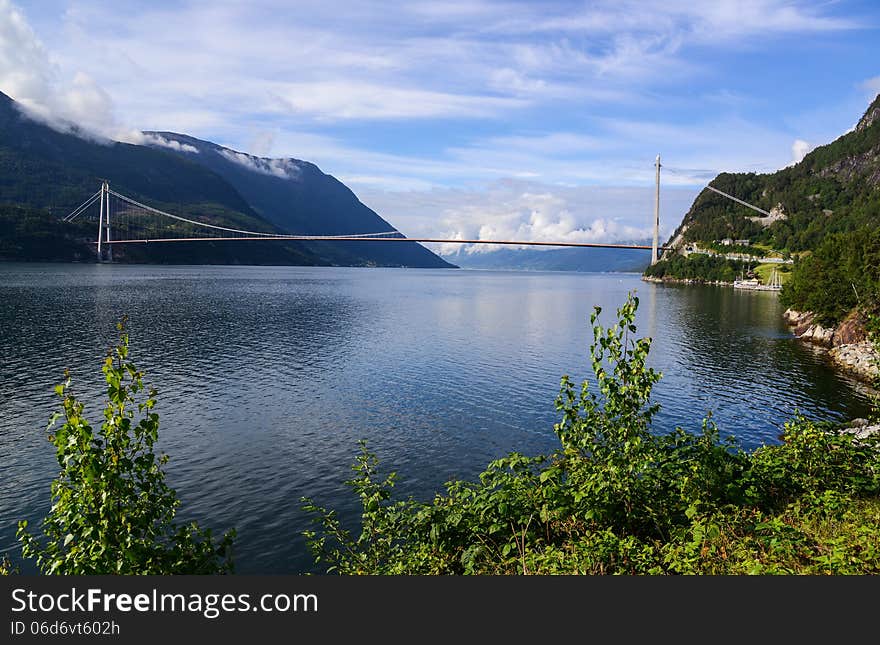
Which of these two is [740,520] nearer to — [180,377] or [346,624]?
[346,624]

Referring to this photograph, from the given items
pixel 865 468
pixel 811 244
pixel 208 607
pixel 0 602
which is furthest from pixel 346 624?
pixel 811 244

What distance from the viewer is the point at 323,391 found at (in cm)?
3378

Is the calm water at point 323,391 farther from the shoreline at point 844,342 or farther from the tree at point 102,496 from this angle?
the tree at point 102,496

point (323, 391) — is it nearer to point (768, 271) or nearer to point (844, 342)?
point (844, 342)

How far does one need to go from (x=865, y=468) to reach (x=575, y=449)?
19.7 ft

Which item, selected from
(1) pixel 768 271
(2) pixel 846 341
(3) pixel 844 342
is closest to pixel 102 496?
(2) pixel 846 341

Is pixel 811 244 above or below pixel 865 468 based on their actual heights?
above

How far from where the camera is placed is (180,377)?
118ft

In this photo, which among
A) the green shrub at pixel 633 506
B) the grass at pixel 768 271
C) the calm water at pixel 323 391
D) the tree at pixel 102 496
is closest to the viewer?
the tree at pixel 102 496

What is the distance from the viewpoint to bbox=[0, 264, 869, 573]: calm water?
19797mm

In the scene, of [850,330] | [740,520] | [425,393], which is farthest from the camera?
[850,330]

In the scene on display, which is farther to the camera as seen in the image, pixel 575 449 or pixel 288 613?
pixel 575 449

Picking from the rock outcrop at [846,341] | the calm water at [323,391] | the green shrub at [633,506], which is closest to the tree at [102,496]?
the green shrub at [633,506]

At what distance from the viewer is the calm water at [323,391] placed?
19797 mm
